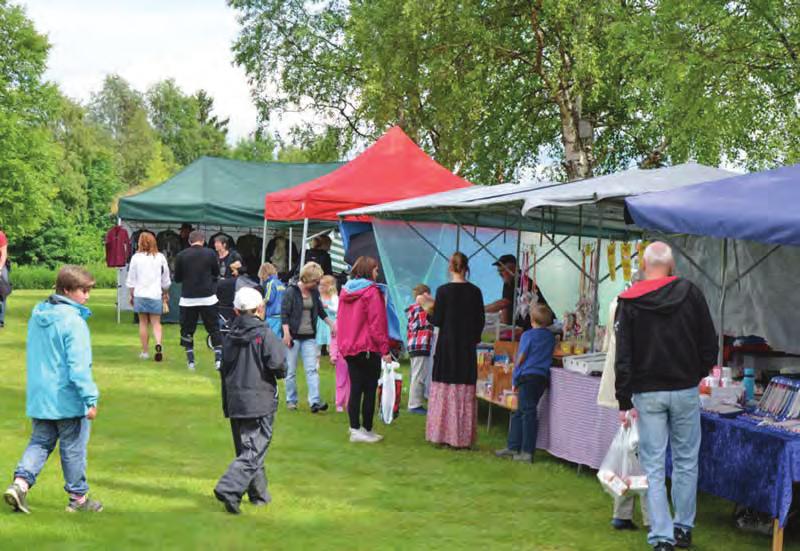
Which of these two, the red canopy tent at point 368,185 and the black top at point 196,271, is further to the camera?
the red canopy tent at point 368,185

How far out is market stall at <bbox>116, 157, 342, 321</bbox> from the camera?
18.5 metres

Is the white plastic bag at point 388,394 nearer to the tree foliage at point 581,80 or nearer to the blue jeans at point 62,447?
the blue jeans at point 62,447

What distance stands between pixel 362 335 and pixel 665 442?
11.4 ft

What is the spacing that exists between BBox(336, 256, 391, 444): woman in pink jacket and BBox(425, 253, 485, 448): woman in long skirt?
490mm

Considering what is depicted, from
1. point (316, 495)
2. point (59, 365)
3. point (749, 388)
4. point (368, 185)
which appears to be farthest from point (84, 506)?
point (368, 185)

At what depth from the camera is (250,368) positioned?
613 cm

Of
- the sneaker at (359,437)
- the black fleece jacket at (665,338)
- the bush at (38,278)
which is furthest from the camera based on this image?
the bush at (38,278)

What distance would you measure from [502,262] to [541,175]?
16.7 meters

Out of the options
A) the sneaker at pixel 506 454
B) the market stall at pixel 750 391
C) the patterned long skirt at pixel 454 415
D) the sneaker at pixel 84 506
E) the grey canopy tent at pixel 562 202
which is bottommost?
the sneaker at pixel 84 506

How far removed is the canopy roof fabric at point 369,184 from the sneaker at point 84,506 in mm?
8368

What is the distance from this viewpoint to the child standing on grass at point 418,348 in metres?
10.3

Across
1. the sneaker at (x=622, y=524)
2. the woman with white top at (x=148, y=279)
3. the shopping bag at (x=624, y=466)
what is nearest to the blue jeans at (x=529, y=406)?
the sneaker at (x=622, y=524)

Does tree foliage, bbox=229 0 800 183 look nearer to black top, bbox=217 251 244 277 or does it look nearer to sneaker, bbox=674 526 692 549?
black top, bbox=217 251 244 277

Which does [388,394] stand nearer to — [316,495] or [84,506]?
[316,495]
